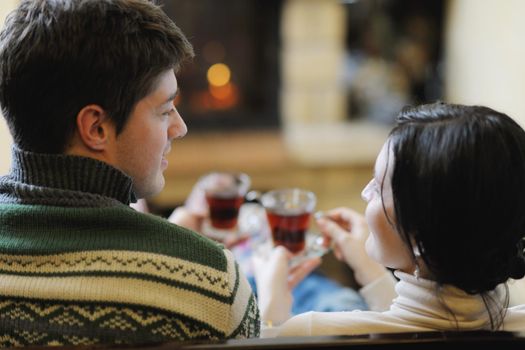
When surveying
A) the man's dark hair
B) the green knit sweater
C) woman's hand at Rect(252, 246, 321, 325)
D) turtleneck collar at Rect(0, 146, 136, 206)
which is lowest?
woman's hand at Rect(252, 246, 321, 325)

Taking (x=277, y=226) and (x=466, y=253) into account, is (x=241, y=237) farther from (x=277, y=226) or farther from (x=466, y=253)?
(x=466, y=253)

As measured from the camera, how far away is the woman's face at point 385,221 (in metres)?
1.00

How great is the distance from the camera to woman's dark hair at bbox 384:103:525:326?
896mm

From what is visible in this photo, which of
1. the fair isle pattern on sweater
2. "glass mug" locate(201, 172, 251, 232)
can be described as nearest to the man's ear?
the fair isle pattern on sweater

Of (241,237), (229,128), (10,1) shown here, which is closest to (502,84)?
(229,128)

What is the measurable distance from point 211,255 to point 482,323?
42 cm

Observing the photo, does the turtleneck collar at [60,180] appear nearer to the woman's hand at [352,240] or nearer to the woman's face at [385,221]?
the woman's face at [385,221]

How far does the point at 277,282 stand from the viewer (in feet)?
4.24

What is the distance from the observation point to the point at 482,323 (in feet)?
3.19

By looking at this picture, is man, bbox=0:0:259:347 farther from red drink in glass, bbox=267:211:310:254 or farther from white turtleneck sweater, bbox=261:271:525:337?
red drink in glass, bbox=267:211:310:254

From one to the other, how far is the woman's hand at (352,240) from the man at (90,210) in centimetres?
41

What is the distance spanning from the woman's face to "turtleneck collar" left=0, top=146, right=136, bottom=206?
1.32 feet

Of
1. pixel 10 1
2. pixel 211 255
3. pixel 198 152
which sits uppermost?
pixel 10 1

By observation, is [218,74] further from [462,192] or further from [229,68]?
[462,192]
